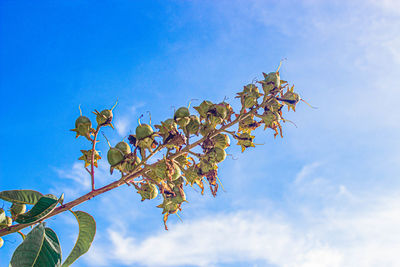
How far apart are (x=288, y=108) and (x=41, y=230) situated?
2748mm

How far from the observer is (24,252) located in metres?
2.68

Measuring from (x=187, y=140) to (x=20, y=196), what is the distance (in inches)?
66.3

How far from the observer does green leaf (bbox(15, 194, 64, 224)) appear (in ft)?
9.23

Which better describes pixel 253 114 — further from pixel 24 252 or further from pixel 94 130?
pixel 24 252

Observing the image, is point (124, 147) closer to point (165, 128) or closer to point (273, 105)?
point (165, 128)

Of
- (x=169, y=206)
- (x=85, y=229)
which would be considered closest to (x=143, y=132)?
(x=169, y=206)

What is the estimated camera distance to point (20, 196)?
3193 mm

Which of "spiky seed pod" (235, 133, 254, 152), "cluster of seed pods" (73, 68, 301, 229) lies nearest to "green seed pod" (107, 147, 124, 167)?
"cluster of seed pods" (73, 68, 301, 229)

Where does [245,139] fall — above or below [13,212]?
above

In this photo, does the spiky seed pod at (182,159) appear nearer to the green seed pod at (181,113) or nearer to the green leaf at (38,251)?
the green seed pod at (181,113)

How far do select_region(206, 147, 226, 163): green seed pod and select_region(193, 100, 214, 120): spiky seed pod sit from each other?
0.39 meters

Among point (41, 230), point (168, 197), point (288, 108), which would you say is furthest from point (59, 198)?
point (288, 108)

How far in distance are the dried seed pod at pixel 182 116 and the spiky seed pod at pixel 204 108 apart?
0.15 metres

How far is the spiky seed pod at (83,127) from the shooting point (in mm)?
3480
